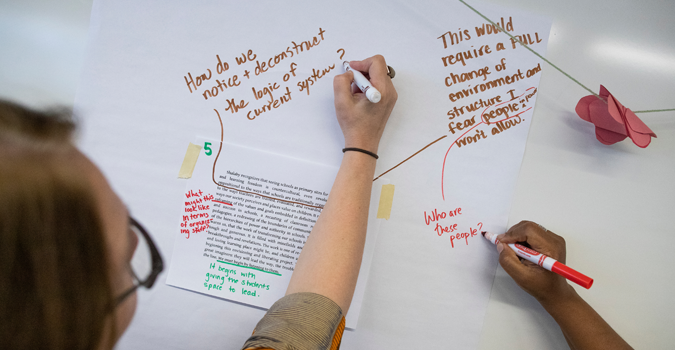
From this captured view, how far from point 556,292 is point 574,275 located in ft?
0.36

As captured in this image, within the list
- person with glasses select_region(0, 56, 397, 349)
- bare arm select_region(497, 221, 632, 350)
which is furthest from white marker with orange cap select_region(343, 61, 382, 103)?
bare arm select_region(497, 221, 632, 350)

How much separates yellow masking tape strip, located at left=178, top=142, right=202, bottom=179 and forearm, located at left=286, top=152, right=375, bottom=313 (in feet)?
0.92

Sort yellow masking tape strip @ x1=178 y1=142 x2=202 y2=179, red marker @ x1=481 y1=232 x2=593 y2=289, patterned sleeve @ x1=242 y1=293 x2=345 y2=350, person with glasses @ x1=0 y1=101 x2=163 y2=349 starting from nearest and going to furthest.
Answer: person with glasses @ x1=0 y1=101 x2=163 y2=349
patterned sleeve @ x1=242 y1=293 x2=345 y2=350
red marker @ x1=481 y1=232 x2=593 y2=289
yellow masking tape strip @ x1=178 y1=142 x2=202 y2=179

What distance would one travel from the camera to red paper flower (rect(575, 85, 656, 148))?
2.11 feet

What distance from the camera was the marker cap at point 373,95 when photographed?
576 millimetres

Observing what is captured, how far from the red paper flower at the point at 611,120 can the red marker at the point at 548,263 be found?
28 cm

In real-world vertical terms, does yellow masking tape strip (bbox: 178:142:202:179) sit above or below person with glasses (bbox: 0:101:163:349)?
above

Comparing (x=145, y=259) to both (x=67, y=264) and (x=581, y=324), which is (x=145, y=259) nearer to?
(x=67, y=264)

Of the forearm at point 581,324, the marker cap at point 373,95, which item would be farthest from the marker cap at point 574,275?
the marker cap at point 373,95

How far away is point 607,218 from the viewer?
0.71 meters

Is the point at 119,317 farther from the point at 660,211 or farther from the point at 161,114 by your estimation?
the point at 660,211

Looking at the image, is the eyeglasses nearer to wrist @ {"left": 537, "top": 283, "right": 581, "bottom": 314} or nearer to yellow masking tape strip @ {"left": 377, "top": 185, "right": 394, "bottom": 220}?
yellow masking tape strip @ {"left": 377, "top": 185, "right": 394, "bottom": 220}

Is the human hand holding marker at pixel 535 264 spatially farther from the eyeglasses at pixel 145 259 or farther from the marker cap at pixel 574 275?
the eyeglasses at pixel 145 259

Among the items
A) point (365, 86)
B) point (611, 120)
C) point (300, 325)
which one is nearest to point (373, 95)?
point (365, 86)
